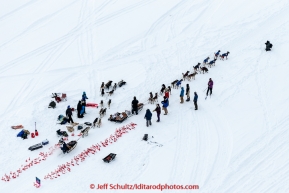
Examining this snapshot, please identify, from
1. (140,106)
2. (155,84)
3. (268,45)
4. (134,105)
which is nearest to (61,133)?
(134,105)

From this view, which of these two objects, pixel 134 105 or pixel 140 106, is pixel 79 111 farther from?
pixel 140 106

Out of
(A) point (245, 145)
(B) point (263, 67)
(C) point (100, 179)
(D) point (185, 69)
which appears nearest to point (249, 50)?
(B) point (263, 67)

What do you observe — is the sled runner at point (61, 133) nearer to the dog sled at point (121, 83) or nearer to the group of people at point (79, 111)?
the group of people at point (79, 111)

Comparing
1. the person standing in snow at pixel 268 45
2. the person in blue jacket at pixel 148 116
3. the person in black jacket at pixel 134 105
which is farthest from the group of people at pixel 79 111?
the person standing in snow at pixel 268 45

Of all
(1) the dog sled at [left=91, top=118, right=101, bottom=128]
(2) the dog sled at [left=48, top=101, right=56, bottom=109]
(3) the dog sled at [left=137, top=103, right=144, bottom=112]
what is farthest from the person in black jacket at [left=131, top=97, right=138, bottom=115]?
(2) the dog sled at [left=48, top=101, right=56, bottom=109]

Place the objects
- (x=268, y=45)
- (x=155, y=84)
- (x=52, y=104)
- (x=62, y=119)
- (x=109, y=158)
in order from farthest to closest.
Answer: (x=268, y=45), (x=155, y=84), (x=52, y=104), (x=62, y=119), (x=109, y=158)

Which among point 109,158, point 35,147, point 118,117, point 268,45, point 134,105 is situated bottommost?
point 109,158

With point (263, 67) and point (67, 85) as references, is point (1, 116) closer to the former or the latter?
point (67, 85)

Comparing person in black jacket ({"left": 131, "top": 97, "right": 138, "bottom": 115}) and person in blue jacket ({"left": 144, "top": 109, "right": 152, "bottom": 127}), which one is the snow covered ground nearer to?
person in blue jacket ({"left": 144, "top": 109, "right": 152, "bottom": 127})
